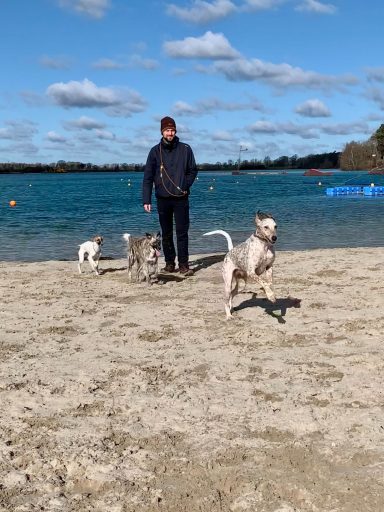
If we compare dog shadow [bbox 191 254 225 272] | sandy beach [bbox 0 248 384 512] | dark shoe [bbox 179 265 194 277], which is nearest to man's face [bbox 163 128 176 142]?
dark shoe [bbox 179 265 194 277]

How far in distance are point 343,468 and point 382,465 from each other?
26 centimetres

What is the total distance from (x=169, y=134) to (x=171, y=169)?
0.69m

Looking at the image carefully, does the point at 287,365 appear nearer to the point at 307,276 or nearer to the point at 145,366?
the point at 145,366

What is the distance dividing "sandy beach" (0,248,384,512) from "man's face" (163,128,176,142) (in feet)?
10.6

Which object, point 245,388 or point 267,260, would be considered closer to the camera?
point 245,388

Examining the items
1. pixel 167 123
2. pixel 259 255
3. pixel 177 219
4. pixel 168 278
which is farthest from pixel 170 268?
pixel 259 255

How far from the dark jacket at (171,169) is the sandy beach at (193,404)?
267 cm

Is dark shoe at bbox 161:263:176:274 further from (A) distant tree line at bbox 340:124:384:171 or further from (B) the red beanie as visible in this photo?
(A) distant tree line at bbox 340:124:384:171

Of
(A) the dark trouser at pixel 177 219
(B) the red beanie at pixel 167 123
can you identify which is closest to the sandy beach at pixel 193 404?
(A) the dark trouser at pixel 177 219

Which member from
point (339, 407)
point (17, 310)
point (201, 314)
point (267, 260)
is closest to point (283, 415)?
point (339, 407)

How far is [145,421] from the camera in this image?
167 inches

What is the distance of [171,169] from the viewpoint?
33.2 feet

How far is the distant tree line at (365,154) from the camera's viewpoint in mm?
129250

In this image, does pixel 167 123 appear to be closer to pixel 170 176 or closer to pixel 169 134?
pixel 169 134
